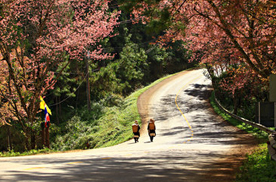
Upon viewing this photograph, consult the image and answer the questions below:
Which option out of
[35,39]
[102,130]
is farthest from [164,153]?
[102,130]

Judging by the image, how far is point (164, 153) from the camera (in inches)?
579

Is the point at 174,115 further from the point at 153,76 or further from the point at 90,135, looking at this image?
the point at 153,76

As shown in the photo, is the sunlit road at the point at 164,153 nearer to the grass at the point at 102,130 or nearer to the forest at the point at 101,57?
the grass at the point at 102,130

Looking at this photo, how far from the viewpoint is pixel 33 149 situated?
72.9ft

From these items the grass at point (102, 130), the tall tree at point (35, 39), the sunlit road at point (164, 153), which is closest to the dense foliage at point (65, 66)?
the tall tree at point (35, 39)

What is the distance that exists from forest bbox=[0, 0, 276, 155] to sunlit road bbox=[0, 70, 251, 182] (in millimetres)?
4077

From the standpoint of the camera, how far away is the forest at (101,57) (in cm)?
1577

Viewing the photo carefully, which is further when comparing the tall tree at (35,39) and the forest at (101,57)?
the tall tree at (35,39)

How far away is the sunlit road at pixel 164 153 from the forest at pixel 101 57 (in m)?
4.08

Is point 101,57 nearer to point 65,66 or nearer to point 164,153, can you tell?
point 65,66

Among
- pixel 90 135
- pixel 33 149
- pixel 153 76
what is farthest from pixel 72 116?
pixel 153 76

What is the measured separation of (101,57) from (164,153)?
12.8 m

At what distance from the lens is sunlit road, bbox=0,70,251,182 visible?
336 inches

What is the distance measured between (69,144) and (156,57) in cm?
3211
